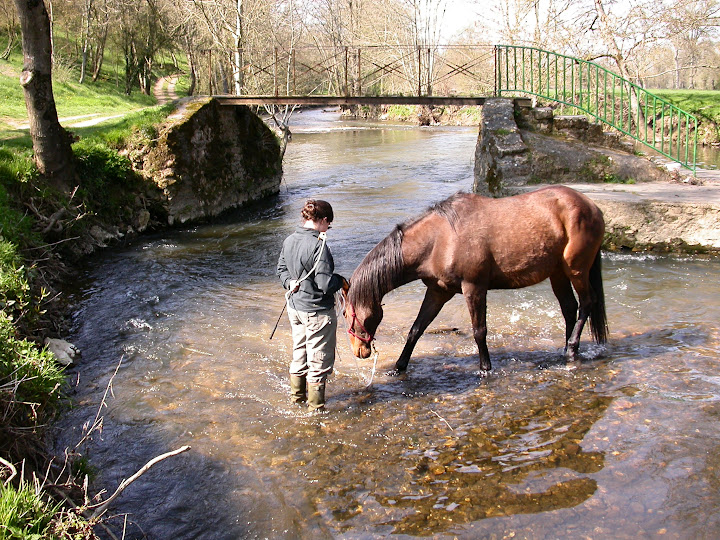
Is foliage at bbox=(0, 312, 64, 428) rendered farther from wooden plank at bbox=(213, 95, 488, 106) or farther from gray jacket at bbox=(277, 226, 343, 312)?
wooden plank at bbox=(213, 95, 488, 106)

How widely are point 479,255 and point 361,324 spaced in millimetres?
1427

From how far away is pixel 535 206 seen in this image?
6477mm

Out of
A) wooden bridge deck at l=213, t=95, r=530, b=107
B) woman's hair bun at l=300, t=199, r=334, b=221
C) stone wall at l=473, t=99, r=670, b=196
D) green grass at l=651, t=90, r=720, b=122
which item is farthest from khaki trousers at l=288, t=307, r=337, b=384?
green grass at l=651, t=90, r=720, b=122

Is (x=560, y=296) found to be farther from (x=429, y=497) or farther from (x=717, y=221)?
(x=717, y=221)

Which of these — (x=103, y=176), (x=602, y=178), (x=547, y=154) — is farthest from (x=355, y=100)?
(x=103, y=176)

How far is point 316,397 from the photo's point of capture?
5.50 metres

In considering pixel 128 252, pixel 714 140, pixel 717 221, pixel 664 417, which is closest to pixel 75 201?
pixel 128 252

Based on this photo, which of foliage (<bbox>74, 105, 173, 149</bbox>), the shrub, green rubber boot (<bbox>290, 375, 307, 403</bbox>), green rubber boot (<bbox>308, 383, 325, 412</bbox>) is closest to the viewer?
green rubber boot (<bbox>308, 383, 325, 412</bbox>)

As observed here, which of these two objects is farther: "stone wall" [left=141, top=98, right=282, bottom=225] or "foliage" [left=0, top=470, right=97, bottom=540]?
"stone wall" [left=141, top=98, right=282, bottom=225]

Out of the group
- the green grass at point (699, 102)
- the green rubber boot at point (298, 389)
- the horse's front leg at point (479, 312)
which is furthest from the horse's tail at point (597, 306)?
the green grass at point (699, 102)

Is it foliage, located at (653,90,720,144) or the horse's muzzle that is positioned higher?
foliage, located at (653,90,720,144)

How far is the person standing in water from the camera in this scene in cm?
511

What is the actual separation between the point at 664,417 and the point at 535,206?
8.14 feet

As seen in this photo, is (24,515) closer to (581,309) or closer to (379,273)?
(379,273)
